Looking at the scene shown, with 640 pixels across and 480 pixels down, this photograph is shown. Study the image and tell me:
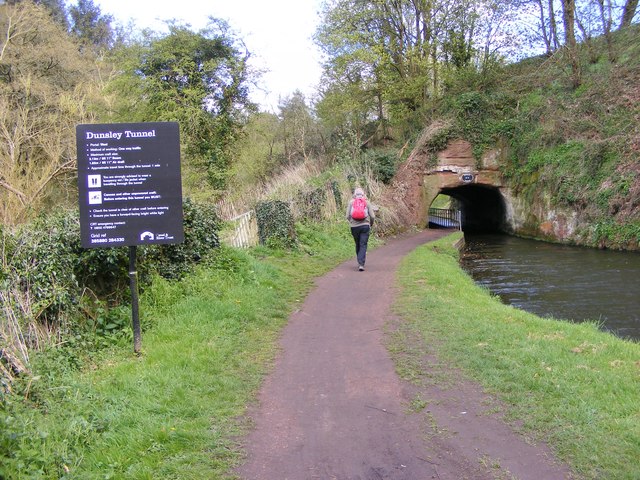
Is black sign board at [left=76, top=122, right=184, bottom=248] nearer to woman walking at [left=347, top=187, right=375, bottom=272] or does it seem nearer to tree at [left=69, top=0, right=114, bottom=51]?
woman walking at [left=347, top=187, right=375, bottom=272]

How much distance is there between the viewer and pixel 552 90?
80.9 ft

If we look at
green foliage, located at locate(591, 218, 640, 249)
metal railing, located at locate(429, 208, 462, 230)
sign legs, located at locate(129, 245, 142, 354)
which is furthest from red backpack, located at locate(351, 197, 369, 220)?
metal railing, located at locate(429, 208, 462, 230)

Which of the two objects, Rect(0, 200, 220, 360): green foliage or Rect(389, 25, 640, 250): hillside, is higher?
Rect(389, 25, 640, 250): hillside

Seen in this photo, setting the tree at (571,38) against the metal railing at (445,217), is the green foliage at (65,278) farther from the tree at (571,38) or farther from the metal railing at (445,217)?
the metal railing at (445,217)

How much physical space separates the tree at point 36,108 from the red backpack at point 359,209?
9916 mm

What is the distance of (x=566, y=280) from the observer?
42.9 feet

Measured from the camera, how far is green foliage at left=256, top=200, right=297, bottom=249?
1409 centimetres

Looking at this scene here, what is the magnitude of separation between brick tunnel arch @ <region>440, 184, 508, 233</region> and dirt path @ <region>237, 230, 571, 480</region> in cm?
2138

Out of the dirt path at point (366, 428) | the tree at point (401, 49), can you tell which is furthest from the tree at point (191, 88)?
the dirt path at point (366, 428)

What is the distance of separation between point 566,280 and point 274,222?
767 cm

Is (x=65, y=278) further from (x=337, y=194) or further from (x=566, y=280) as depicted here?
(x=337, y=194)

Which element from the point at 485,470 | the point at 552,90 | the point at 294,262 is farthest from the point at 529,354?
the point at 552,90

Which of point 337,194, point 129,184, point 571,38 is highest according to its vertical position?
point 571,38

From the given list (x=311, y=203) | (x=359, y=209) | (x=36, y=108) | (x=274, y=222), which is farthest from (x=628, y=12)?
(x=36, y=108)
